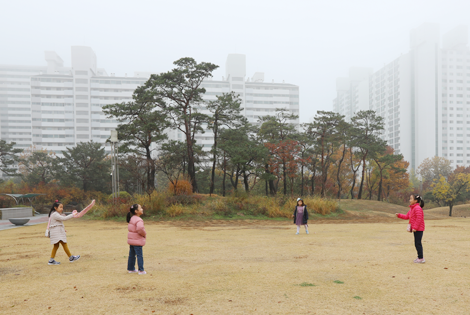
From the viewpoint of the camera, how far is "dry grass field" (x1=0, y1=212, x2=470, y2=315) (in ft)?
15.2

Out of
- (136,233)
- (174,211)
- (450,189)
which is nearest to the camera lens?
(136,233)

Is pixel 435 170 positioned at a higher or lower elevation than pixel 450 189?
higher

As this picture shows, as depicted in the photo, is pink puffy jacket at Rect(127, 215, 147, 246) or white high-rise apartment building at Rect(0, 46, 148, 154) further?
white high-rise apartment building at Rect(0, 46, 148, 154)

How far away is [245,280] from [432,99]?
121m

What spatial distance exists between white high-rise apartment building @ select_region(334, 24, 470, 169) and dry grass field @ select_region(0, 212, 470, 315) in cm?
11077

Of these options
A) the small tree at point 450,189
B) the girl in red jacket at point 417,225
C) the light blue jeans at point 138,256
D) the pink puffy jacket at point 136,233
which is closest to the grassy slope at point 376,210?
the small tree at point 450,189

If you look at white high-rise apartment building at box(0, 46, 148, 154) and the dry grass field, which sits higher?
white high-rise apartment building at box(0, 46, 148, 154)

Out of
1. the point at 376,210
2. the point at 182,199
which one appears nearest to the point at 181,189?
the point at 182,199

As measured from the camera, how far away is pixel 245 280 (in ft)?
19.7

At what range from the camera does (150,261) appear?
25.8 ft

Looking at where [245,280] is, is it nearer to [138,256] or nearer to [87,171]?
[138,256]

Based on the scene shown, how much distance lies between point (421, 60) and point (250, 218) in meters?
114

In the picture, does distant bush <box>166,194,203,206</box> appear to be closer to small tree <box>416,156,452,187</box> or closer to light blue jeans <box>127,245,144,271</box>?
light blue jeans <box>127,245,144,271</box>

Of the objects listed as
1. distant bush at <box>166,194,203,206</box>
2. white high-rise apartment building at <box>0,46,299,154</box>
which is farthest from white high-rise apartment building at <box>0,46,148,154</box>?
distant bush at <box>166,194,203,206</box>
